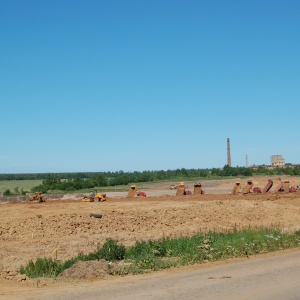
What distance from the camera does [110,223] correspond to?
2916 centimetres

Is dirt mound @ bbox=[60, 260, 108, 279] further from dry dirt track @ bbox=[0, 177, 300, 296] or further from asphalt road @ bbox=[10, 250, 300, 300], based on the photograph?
dry dirt track @ bbox=[0, 177, 300, 296]

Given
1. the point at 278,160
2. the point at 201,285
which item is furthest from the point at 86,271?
the point at 278,160

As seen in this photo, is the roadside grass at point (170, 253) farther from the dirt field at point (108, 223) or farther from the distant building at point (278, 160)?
the distant building at point (278, 160)

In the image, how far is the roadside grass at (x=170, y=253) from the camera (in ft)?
52.9

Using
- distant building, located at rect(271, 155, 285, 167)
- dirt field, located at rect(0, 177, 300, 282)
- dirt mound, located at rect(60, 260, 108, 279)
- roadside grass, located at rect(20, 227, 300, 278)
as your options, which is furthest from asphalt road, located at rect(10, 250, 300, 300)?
distant building, located at rect(271, 155, 285, 167)

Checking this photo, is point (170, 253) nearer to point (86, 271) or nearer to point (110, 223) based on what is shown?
point (86, 271)

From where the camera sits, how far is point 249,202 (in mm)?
40719

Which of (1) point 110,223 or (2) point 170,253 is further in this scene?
(1) point 110,223

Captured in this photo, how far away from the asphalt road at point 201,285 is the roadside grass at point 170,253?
133cm

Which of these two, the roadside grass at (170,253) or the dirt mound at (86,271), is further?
the roadside grass at (170,253)

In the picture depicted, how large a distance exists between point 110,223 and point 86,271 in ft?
47.2

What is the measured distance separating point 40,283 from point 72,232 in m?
13.0

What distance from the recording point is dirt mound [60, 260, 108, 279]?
48.0ft

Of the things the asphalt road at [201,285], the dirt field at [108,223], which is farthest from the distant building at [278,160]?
the asphalt road at [201,285]
